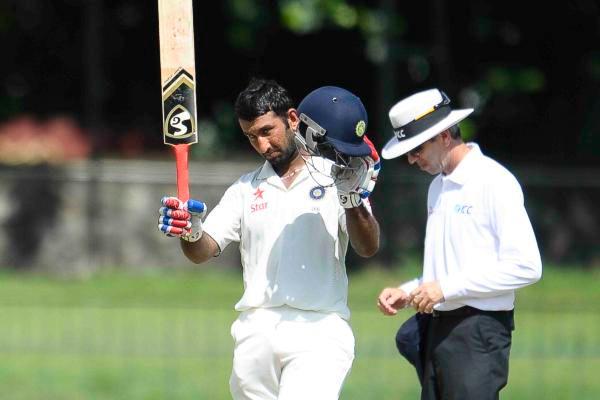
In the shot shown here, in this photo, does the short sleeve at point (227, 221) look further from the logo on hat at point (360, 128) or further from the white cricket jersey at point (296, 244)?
the logo on hat at point (360, 128)

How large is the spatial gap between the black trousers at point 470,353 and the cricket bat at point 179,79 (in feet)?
3.95

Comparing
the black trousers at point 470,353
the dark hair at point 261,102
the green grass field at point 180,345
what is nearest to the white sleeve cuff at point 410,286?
the black trousers at point 470,353

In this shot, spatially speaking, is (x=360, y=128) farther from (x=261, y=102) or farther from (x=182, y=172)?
(x=182, y=172)

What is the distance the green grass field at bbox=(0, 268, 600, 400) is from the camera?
9.52 m

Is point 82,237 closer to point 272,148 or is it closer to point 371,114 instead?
point 371,114

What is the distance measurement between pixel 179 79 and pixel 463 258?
Result: 136 cm

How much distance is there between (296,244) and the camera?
5.62 m

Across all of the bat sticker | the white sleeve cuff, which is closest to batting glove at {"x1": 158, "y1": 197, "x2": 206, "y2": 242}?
the bat sticker

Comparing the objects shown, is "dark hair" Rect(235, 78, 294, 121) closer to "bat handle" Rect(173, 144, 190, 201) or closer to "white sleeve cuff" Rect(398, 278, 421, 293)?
"bat handle" Rect(173, 144, 190, 201)

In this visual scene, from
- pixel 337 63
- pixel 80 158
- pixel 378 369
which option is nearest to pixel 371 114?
pixel 337 63

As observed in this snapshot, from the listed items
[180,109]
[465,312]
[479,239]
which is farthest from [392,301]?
[180,109]

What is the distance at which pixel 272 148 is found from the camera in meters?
5.64

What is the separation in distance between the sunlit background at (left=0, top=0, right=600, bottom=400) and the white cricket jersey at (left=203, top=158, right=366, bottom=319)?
12.3 ft

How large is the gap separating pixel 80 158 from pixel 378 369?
731 cm
